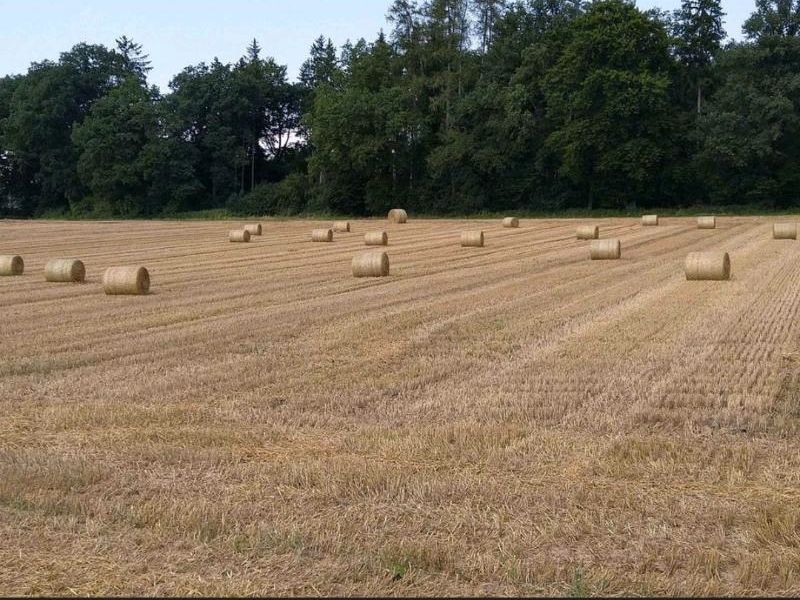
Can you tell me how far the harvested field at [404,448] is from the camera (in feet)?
14.0

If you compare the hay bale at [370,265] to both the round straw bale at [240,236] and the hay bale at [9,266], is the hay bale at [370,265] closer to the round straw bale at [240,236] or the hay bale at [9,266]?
the hay bale at [9,266]

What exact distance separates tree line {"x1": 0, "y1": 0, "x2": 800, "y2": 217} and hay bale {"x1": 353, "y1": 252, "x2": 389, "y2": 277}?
3640 centimetres

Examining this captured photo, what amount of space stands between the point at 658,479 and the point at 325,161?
56.7m

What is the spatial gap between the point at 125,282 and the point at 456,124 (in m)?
45.7

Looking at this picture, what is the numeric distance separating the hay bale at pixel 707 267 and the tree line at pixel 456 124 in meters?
35.1

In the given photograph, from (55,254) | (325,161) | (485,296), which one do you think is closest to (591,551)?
(485,296)

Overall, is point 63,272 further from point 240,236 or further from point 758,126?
point 758,126

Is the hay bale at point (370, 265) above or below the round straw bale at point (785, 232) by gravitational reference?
below

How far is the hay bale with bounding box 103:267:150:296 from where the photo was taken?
15438mm

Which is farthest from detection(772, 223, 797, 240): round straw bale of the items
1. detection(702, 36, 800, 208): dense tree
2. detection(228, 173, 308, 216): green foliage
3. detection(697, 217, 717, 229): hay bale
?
detection(228, 173, 308, 216): green foliage

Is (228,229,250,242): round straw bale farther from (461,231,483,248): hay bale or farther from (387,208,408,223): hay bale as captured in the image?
(387,208,408,223): hay bale

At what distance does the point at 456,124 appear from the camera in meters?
58.8

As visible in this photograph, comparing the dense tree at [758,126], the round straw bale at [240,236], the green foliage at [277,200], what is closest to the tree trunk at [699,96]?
the dense tree at [758,126]

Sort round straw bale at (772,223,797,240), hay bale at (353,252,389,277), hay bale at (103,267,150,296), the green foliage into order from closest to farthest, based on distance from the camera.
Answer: hay bale at (103,267,150,296) → hay bale at (353,252,389,277) → round straw bale at (772,223,797,240) → the green foliage
